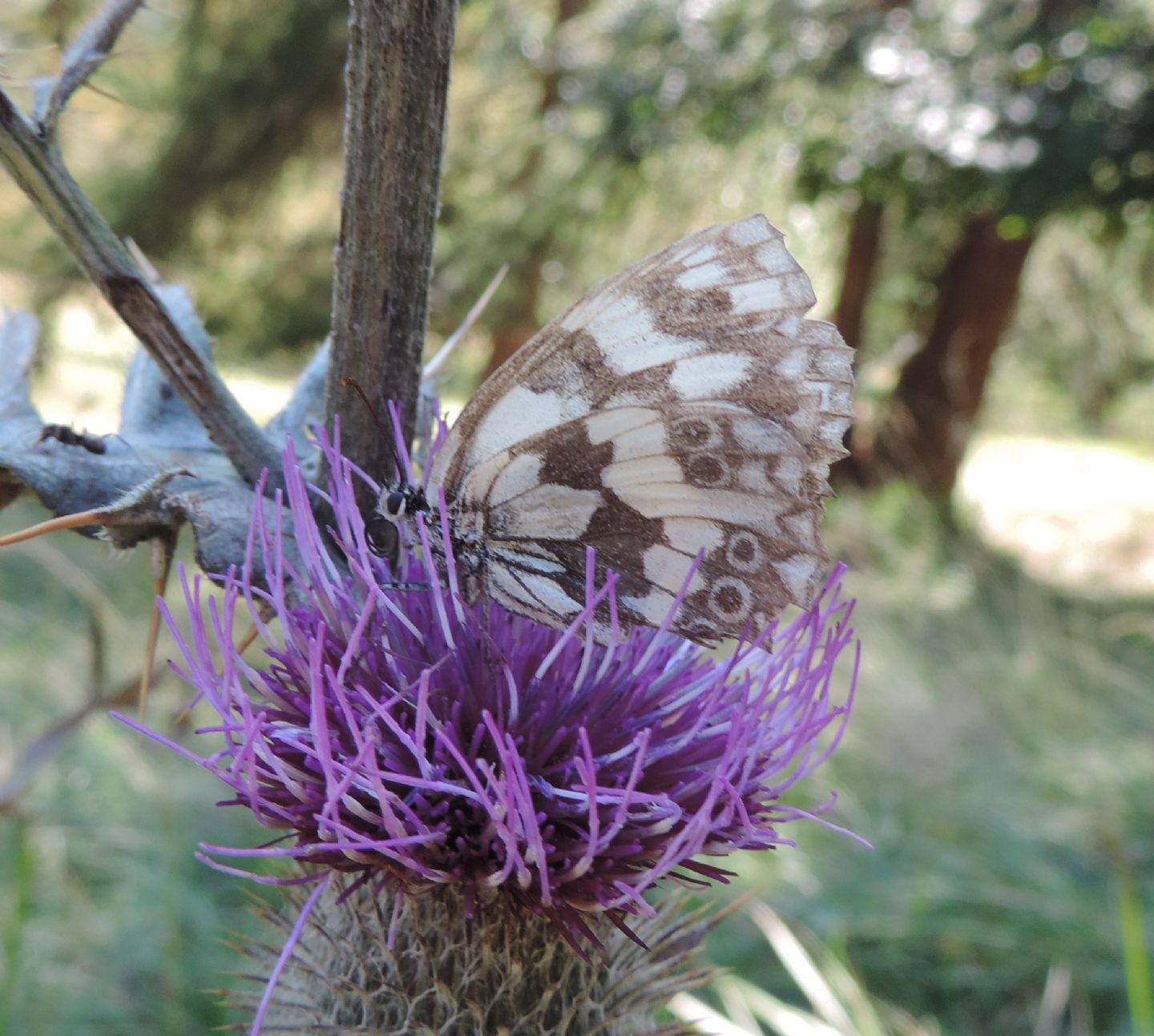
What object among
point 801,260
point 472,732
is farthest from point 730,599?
point 801,260

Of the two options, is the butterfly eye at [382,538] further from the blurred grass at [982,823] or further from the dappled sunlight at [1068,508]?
the dappled sunlight at [1068,508]

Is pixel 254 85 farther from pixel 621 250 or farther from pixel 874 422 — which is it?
pixel 874 422

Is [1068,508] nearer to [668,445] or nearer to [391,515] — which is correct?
[668,445]

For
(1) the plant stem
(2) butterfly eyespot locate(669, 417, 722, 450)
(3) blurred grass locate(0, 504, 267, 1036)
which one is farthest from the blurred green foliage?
(2) butterfly eyespot locate(669, 417, 722, 450)

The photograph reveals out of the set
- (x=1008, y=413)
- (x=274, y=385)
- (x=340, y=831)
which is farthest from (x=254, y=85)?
(x=1008, y=413)

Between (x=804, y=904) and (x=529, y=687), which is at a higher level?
(x=529, y=687)

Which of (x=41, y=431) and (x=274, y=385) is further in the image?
(x=274, y=385)
